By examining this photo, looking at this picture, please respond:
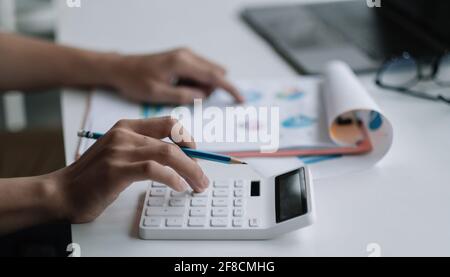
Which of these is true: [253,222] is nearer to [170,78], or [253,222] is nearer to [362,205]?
[362,205]

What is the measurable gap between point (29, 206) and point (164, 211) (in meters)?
0.14

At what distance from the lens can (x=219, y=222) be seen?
0.63 meters

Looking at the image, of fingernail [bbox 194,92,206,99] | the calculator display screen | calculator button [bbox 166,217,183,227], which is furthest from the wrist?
fingernail [bbox 194,92,206,99]

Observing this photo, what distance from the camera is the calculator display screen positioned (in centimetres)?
63

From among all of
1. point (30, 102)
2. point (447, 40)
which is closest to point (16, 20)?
point (30, 102)

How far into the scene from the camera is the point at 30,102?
1775 millimetres

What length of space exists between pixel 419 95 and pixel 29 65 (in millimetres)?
584

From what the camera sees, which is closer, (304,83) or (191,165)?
(191,165)

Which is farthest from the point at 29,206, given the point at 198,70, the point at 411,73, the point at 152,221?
the point at 411,73

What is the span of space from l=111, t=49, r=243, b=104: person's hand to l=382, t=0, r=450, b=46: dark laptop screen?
32 cm

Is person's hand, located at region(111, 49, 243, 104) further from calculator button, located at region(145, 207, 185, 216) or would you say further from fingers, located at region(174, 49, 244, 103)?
calculator button, located at region(145, 207, 185, 216)

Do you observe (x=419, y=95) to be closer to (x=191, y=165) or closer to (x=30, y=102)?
(x=191, y=165)

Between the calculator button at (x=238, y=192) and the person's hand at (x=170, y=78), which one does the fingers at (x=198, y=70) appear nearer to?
the person's hand at (x=170, y=78)

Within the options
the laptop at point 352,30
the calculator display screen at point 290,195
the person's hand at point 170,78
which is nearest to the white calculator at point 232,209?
the calculator display screen at point 290,195
